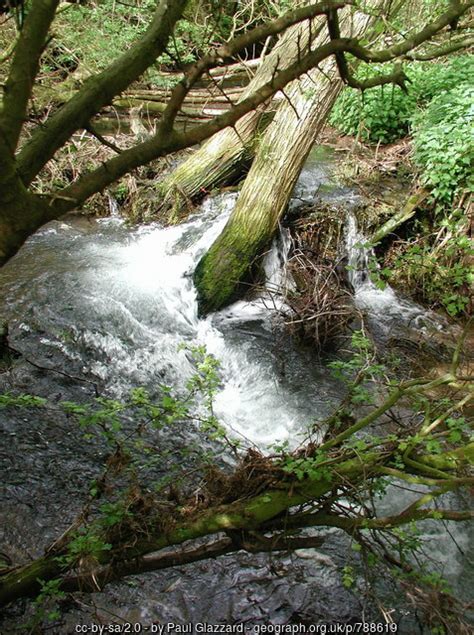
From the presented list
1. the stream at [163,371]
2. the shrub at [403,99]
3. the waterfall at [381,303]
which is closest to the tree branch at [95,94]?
the stream at [163,371]

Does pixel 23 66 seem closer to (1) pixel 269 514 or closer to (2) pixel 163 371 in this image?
(1) pixel 269 514

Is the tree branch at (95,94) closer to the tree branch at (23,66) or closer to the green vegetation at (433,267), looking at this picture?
the tree branch at (23,66)

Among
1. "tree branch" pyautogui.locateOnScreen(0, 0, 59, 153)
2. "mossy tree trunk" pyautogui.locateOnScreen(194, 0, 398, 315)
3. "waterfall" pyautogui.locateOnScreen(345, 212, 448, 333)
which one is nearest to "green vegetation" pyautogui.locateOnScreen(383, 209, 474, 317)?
"waterfall" pyautogui.locateOnScreen(345, 212, 448, 333)

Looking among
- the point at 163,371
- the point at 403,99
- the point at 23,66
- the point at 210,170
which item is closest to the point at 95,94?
the point at 23,66

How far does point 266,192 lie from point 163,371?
2.51 m

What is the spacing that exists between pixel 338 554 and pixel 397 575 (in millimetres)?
993

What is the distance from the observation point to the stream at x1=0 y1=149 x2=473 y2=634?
114 inches

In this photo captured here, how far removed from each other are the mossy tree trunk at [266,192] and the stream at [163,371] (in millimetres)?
247

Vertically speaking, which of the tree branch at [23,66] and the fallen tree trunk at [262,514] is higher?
the tree branch at [23,66]

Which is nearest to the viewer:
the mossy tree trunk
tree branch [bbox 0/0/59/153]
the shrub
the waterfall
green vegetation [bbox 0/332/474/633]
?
tree branch [bbox 0/0/59/153]

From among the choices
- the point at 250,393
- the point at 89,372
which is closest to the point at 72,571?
the point at 89,372

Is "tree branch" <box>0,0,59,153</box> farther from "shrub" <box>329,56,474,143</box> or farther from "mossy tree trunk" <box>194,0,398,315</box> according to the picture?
"shrub" <box>329,56,474,143</box>

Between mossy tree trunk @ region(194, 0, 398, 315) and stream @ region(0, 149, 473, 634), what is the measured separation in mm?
247

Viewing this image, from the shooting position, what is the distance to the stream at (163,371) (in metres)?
2.91
